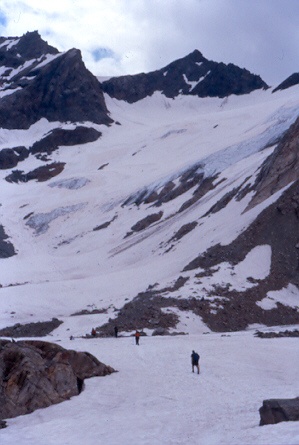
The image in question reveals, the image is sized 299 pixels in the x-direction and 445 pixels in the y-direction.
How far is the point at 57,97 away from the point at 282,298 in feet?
432

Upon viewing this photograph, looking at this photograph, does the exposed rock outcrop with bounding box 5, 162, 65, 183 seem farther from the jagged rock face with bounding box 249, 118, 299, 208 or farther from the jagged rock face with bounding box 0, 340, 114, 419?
the jagged rock face with bounding box 0, 340, 114, 419

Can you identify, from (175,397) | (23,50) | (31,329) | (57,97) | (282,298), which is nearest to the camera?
(175,397)

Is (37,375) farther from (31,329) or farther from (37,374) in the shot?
(31,329)

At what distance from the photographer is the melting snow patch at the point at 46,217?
81.2 m

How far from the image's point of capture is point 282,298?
3388 cm

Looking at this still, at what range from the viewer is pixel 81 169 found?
111562 mm

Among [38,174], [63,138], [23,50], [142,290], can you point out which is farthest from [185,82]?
[142,290]

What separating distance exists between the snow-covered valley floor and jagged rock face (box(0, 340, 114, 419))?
0.44 metres

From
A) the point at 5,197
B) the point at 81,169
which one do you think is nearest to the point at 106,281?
the point at 5,197

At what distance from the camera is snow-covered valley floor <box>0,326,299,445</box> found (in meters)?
12.8

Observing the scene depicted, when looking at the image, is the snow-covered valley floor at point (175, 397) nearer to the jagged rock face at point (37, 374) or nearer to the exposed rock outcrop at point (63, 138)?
the jagged rock face at point (37, 374)

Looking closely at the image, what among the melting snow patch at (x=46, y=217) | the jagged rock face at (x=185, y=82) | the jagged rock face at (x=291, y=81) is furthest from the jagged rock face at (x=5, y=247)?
the jagged rock face at (x=185, y=82)

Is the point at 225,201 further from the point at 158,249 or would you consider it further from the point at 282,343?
the point at 282,343

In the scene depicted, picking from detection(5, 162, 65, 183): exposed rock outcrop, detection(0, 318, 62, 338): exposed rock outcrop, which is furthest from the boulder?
detection(5, 162, 65, 183): exposed rock outcrop
